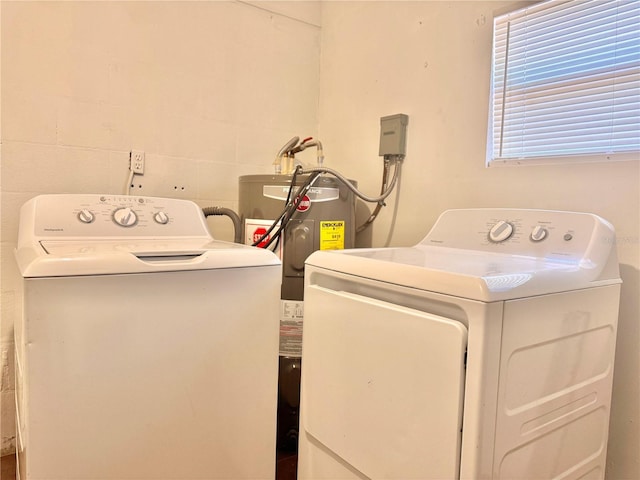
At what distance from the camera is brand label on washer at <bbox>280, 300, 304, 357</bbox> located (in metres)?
1.55

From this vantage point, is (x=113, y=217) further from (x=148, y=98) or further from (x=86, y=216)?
(x=148, y=98)

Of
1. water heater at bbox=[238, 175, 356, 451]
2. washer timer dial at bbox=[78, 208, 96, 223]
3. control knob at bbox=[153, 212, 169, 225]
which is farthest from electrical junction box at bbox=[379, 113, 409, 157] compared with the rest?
washer timer dial at bbox=[78, 208, 96, 223]

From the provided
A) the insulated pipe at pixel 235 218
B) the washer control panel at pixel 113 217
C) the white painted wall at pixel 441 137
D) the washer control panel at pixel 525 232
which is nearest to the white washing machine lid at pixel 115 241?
the washer control panel at pixel 113 217

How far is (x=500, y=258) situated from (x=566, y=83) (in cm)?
59

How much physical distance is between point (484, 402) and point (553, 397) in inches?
9.3

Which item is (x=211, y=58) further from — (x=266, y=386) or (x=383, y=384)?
(x=383, y=384)

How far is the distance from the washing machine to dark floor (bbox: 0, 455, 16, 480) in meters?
0.98

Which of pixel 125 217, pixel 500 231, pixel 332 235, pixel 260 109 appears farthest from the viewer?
pixel 260 109

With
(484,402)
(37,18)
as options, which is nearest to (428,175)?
(484,402)

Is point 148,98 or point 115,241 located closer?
point 115,241

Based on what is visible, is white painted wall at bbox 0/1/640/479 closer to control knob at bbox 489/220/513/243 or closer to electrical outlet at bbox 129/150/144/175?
electrical outlet at bbox 129/150/144/175

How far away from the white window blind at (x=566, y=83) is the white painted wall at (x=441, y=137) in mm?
50

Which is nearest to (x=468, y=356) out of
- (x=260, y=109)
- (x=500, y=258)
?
(x=500, y=258)

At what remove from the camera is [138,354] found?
100 centimetres
